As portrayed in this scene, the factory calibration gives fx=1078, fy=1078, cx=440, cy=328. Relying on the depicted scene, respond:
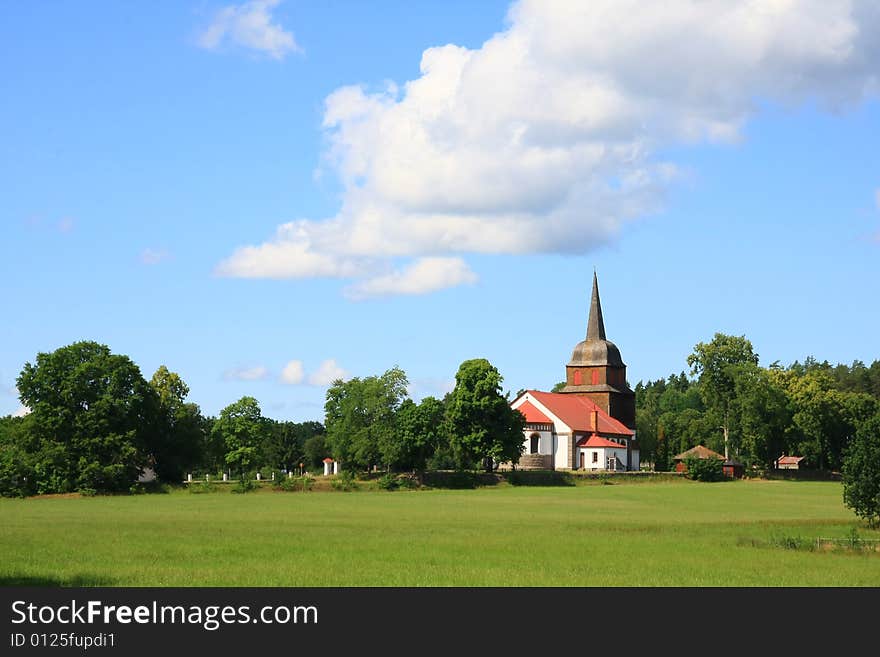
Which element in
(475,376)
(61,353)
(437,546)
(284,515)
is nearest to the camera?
(437,546)

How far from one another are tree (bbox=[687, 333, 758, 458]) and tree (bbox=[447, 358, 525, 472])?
105ft

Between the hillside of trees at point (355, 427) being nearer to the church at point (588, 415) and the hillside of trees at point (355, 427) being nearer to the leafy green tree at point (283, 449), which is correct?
the leafy green tree at point (283, 449)

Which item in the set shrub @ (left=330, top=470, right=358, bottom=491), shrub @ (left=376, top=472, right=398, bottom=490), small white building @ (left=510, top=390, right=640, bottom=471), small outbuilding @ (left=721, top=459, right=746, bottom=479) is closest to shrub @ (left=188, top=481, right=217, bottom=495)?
shrub @ (left=330, top=470, right=358, bottom=491)

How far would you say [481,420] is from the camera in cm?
10944

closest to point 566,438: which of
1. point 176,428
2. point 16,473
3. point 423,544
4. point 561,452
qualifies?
point 561,452

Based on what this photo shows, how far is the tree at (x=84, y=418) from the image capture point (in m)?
84.5

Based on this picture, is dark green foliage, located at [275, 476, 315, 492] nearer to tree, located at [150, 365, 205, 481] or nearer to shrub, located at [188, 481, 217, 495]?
shrub, located at [188, 481, 217, 495]

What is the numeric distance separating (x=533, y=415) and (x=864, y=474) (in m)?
87.1

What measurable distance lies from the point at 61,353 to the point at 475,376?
40834mm

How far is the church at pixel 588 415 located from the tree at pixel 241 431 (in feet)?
102

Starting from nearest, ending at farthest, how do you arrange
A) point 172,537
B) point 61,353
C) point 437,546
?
1. point 437,546
2. point 172,537
3. point 61,353
